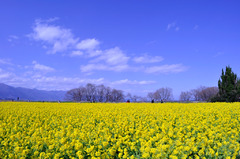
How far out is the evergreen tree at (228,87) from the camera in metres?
41.6

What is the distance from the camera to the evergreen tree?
136 feet

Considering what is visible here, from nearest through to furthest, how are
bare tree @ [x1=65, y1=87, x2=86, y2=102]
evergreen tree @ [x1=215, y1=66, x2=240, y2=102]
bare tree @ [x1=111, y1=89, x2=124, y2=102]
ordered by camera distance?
evergreen tree @ [x1=215, y1=66, x2=240, y2=102]
bare tree @ [x1=65, y1=87, x2=86, y2=102]
bare tree @ [x1=111, y1=89, x2=124, y2=102]

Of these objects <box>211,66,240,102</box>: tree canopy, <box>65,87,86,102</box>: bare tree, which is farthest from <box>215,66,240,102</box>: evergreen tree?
<box>65,87,86,102</box>: bare tree

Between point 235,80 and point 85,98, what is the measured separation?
266 feet

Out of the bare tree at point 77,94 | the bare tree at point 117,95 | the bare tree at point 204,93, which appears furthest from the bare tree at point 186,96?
the bare tree at point 77,94

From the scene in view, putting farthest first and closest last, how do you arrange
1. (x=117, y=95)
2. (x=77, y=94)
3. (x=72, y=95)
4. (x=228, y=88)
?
(x=117, y=95) < (x=72, y=95) < (x=77, y=94) < (x=228, y=88)

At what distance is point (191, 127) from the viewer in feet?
25.5

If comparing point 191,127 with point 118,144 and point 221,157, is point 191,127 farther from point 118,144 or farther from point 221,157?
point 118,144

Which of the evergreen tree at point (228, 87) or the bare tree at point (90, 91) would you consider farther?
the bare tree at point (90, 91)

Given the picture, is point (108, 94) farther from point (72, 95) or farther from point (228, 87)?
point (228, 87)

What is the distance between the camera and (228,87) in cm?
4312

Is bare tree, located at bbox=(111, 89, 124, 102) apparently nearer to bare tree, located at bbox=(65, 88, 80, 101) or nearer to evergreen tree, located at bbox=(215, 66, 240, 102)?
bare tree, located at bbox=(65, 88, 80, 101)

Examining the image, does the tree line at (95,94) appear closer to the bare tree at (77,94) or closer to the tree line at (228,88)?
the bare tree at (77,94)

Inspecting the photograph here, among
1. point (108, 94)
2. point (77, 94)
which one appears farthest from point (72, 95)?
point (108, 94)
